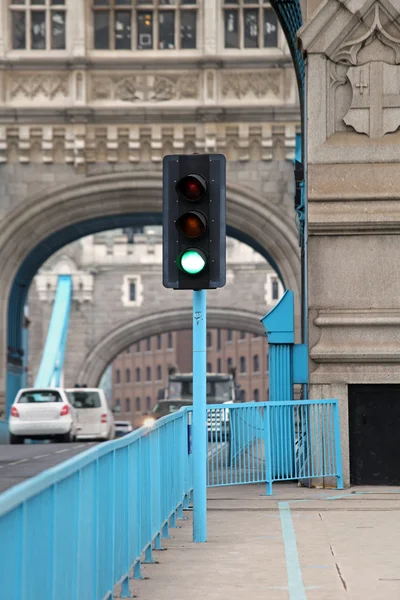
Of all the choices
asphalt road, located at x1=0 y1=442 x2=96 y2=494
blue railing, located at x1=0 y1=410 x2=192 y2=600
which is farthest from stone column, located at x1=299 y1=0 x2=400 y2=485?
blue railing, located at x1=0 y1=410 x2=192 y2=600

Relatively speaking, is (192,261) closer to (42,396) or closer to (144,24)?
(42,396)

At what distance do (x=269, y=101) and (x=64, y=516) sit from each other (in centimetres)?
2842

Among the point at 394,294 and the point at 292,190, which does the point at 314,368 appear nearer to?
the point at 394,294

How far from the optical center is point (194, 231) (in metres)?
10.7

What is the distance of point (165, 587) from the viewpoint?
8516mm

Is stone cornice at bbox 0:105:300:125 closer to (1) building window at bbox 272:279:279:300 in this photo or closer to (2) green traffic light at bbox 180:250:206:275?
(1) building window at bbox 272:279:279:300

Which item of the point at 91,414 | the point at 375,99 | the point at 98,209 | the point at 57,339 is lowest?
the point at 91,414

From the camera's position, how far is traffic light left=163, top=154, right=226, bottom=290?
35.2ft

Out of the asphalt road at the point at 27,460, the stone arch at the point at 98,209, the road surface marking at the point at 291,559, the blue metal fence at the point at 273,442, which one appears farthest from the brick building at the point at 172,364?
the road surface marking at the point at 291,559

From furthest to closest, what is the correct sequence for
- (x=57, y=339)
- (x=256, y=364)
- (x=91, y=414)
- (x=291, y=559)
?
1. (x=256, y=364)
2. (x=57, y=339)
3. (x=91, y=414)
4. (x=291, y=559)

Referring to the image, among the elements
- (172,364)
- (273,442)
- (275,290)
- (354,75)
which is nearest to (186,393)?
(275,290)

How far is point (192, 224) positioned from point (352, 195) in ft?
19.5

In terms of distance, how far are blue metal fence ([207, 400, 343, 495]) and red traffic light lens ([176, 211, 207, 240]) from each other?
4860mm

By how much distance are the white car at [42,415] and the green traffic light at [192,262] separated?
19.8 meters
